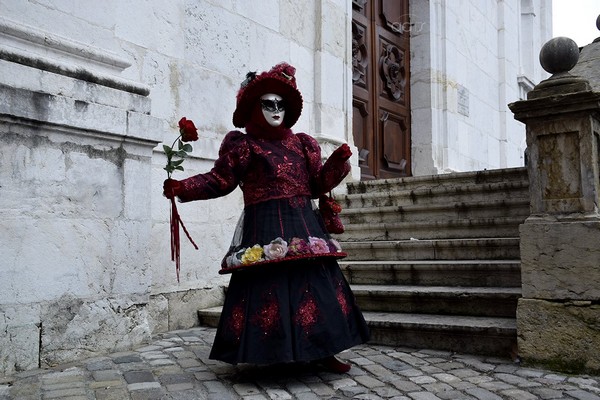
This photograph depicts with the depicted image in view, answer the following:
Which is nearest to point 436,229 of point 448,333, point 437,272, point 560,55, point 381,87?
point 437,272

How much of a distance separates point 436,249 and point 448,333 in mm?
1059

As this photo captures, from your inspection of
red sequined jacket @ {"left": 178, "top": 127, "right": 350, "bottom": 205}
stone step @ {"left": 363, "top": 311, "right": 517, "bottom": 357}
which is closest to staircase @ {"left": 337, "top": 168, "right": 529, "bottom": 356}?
stone step @ {"left": 363, "top": 311, "right": 517, "bottom": 357}

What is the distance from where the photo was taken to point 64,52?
3.57 metres

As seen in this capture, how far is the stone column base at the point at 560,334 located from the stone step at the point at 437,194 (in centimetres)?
168

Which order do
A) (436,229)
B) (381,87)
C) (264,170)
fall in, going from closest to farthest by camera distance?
(264,170)
(436,229)
(381,87)

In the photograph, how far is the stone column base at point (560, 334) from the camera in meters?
3.04

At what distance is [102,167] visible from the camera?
3633 millimetres

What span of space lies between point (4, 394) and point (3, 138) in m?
1.35

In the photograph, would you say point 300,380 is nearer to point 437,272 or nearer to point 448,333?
point 448,333

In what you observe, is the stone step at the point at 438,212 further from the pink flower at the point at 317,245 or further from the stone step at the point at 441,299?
the pink flower at the point at 317,245

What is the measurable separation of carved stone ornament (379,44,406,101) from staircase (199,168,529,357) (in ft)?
7.48

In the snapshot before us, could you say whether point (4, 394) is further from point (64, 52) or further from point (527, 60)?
point (527, 60)

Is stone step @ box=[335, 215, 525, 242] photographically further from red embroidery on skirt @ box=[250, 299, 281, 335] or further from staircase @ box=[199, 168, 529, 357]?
red embroidery on skirt @ box=[250, 299, 281, 335]

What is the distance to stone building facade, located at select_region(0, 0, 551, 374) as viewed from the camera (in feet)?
10.6
